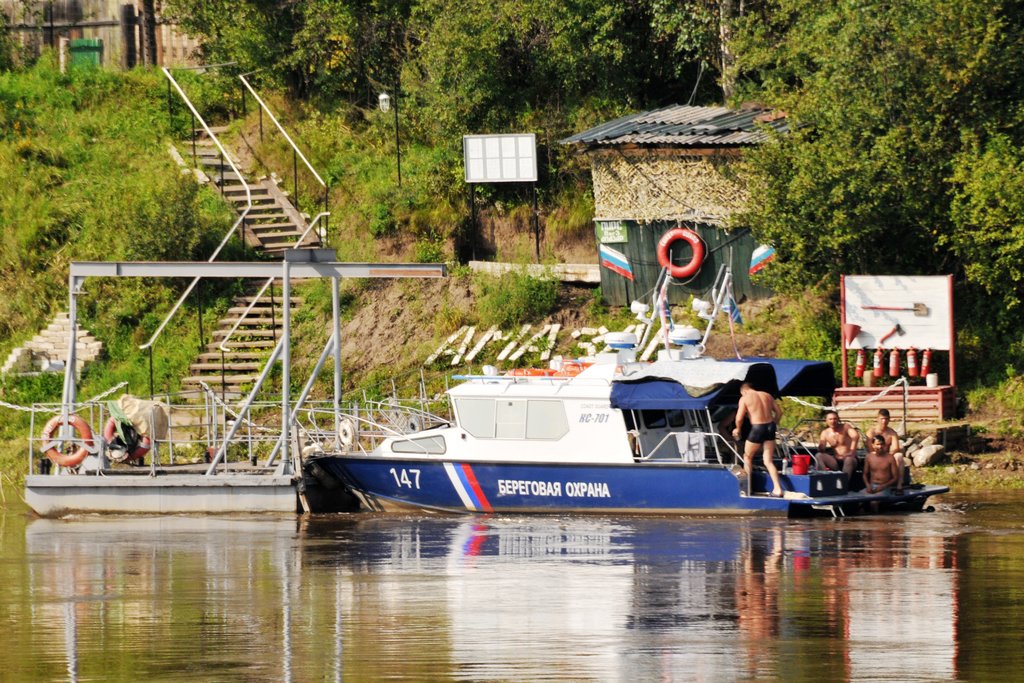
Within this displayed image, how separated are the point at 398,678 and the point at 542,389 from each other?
10.4m

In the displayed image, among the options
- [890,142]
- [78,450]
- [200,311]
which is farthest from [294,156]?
[890,142]

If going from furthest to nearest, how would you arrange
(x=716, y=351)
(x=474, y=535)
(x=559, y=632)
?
(x=716, y=351)
(x=474, y=535)
(x=559, y=632)

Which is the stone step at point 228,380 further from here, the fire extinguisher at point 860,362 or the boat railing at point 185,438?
the fire extinguisher at point 860,362

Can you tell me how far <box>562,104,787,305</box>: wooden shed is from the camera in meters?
33.5

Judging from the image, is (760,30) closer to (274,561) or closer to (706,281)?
(706,281)

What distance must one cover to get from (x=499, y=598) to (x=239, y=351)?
18.3 m

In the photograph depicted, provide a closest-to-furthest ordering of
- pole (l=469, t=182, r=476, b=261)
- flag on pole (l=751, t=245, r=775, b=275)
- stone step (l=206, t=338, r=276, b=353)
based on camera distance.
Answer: flag on pole (l=751, t=245, r=775, b=275)
stone step (l=206, t=338, r=276, b=353)
pole (l=469, t=182, r=476, b=261)

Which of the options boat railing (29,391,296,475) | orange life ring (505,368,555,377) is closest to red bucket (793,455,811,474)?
orange life ring (505,368,555,377)

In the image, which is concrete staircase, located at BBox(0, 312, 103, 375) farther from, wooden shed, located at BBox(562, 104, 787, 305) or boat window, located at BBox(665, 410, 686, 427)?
boat window, located at BBox(665, 410, 686, 427)

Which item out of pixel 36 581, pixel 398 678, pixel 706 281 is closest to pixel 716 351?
pixel 706 281

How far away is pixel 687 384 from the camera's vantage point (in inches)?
934

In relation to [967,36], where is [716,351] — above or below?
below

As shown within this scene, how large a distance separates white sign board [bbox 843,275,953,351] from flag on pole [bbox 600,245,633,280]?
5536 mm

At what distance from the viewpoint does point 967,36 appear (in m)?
29.2
